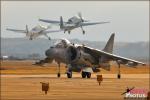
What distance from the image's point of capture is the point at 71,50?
181 feet

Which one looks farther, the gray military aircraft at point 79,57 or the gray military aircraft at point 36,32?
the gray military aircraft at point 36,32

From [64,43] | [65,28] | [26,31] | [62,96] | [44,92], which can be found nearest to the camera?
[62,96]

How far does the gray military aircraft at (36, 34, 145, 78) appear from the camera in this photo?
2138 inches

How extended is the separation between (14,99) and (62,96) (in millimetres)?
3126

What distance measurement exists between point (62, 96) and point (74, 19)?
113 meters

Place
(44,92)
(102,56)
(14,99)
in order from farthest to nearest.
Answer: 1. (102,56)
2. (44,92)
3. (14,99)

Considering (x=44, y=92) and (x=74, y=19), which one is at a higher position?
(x=74, y=19)

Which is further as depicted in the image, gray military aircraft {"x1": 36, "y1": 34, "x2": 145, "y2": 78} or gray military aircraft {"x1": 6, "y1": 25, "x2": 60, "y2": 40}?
gray military aircraft {"x1": 6, "y1": 25, "x2": 60, "y2": 40}

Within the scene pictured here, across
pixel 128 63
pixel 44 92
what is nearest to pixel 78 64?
pixel 128 63

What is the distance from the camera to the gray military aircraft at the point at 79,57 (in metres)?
54.3

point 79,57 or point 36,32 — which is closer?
point 79,57

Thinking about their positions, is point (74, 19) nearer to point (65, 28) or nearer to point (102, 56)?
point (65, 28)

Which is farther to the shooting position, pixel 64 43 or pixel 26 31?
pixel 26 31

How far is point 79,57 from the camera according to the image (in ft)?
181
